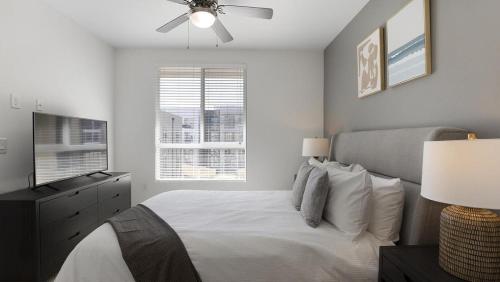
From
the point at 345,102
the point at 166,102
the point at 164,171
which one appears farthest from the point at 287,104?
the point at 164,171

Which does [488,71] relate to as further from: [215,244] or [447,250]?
[215,244]

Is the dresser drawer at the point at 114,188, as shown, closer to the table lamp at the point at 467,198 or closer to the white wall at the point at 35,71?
the white wall at the point at 35,71

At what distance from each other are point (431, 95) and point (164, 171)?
3638 millimetres

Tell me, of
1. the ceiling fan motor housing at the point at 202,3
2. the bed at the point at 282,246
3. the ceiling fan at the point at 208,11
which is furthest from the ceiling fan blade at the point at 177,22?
the bed at the point at 282,246

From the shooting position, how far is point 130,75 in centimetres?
409

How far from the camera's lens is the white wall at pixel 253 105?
13.4 feet

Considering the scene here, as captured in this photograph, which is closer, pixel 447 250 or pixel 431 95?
pixel 447 250

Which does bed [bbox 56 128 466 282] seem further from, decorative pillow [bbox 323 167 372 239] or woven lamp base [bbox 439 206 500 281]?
woven lamp base [bbox 439 206 500 281]

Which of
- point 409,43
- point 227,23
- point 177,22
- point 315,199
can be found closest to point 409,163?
point 315,199

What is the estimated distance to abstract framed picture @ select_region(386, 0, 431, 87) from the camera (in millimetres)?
1767

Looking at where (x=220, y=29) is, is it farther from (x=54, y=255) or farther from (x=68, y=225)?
(x=54, y=255)

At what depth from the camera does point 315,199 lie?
1.83 m

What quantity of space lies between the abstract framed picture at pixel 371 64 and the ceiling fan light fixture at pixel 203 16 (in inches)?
57.7

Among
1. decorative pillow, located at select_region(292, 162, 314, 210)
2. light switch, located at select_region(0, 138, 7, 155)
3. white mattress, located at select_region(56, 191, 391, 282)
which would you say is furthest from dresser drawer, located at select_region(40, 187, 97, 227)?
decorative pillow, located at select_region(292, 162, 314, 210)
